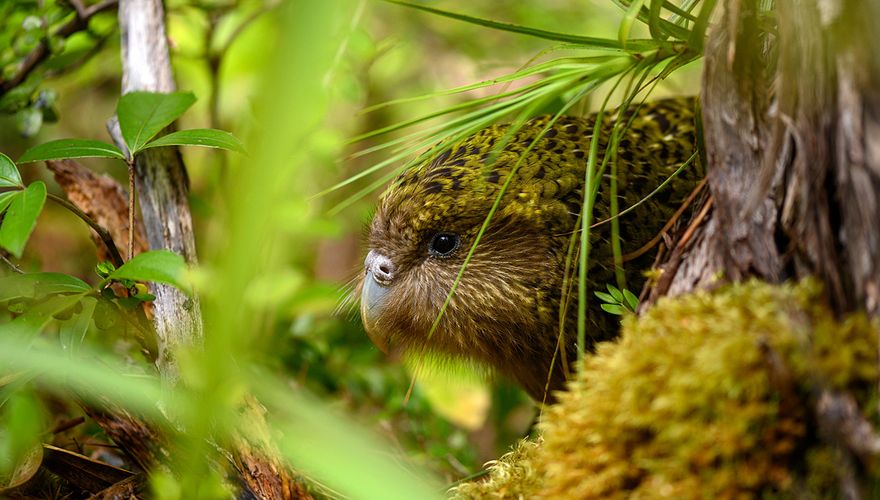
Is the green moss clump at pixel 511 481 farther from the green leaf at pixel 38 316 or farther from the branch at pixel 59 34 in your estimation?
the branch at pixel 59 34

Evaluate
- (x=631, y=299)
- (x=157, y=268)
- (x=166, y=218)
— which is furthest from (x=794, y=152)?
(x=166, y=218)

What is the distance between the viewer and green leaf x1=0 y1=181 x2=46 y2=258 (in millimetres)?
1110

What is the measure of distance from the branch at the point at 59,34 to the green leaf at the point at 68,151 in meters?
0.65

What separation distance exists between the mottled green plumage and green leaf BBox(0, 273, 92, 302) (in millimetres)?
676

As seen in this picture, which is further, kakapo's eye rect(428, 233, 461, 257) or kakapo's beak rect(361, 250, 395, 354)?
kakapo's beak rect(361, 250, 395, 354)

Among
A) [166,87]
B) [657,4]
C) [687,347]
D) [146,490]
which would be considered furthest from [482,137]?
[146,490]

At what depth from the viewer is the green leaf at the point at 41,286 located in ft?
4.43

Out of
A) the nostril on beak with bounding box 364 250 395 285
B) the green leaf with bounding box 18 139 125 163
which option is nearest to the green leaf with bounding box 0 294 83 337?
the green leaf with bounding box 18 139 125 163

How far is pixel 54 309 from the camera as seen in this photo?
4.35 feet

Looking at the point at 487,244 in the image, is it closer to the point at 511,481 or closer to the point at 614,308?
the point at 614,308

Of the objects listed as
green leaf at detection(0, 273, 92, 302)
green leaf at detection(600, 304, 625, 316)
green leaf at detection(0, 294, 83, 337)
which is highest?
green leaf at detection(600, 304, 625, 316)

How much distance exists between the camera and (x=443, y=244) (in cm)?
169

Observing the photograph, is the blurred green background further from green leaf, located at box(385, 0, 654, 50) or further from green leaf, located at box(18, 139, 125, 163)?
green leaf, located at box(18, 139, 125, 163)

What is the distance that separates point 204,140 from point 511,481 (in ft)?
2.66
